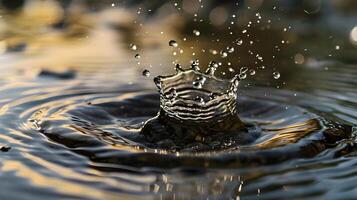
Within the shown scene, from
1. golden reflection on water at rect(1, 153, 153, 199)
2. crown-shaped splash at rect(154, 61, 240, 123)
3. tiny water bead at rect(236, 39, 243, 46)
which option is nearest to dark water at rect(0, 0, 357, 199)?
golden reflection on water at rect(1, 153, 153, 199)

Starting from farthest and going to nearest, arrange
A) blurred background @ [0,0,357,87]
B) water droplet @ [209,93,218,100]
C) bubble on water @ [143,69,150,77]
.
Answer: blurred background @ [0,0,357,87] < bubble on water @ [143,69,150,77] < water droplet @ [209,93,218,100]

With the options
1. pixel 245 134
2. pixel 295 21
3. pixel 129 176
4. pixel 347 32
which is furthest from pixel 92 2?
pixel 129 176

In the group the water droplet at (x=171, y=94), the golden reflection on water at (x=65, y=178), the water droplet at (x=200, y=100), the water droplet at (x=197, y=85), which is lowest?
the golden reflection on water at (x=65, y=178)

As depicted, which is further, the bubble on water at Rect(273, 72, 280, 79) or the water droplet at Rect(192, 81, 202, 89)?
the bubble on water at Rect(273, 72, 280, 79)

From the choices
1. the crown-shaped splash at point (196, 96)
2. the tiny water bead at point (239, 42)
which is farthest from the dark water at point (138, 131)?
the tiny water bead at point (239, 42)

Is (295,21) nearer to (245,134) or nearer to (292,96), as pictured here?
(292,96)

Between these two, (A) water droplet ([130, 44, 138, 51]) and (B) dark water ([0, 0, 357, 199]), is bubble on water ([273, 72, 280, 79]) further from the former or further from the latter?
(A) water droplet ([130, 44, 138, 51])

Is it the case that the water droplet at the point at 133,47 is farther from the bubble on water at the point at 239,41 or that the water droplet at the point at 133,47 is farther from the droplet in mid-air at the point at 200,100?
the droplet in mid-air at the point at 200,100
